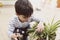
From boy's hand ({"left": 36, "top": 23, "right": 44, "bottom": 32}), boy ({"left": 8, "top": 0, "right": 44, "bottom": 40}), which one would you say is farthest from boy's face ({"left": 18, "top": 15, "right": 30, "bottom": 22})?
boy's hand ({"left": 36, "top": 23, "right": 44, "bottom": 32})

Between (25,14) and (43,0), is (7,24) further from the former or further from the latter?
(43,0)

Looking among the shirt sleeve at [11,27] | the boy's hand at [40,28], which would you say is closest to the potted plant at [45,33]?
the boy's hand at [40,28]

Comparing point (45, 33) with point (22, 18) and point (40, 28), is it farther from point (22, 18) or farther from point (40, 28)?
point (22, 18)

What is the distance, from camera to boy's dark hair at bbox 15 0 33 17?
1.04m

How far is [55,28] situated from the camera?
1.07m

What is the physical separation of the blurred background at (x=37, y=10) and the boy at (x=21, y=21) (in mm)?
55

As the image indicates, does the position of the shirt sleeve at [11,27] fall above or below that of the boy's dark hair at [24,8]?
below

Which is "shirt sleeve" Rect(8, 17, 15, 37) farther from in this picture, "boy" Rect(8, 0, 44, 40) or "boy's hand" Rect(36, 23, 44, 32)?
"boy's hand" Rect(36, 23, 44, 32)

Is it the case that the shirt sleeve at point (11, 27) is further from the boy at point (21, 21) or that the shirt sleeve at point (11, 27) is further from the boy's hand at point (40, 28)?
the boy's hand at point (40, 28)

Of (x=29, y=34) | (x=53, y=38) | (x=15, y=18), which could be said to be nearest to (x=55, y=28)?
(x=53, y=38)

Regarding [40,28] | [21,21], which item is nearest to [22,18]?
[21,21]

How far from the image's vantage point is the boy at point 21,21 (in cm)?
105

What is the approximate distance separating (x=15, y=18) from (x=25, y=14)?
93mm

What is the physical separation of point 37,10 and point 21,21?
0.49 feet
